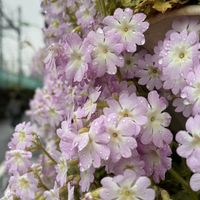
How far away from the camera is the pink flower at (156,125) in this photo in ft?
2.31

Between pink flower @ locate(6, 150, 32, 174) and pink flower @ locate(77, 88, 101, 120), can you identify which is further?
pink flower @ locate(6, 150, 32, 174)

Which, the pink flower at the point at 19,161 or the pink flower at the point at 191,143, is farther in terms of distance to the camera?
the pink flower at the point at 19,161

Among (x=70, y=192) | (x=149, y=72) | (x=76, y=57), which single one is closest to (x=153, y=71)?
(x=149, y=72)

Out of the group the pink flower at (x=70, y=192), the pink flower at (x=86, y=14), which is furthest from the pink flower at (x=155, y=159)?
the pink flower at (x=86, y=14)

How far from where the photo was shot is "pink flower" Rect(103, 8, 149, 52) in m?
0.79

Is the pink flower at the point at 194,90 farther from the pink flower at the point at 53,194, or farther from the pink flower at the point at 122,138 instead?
the pink flower at the point at 53,194

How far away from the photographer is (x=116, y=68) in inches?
31.1

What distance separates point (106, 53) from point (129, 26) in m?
0.06

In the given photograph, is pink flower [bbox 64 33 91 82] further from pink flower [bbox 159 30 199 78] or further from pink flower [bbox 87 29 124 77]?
pink flower [bbox 159 30 199 78]

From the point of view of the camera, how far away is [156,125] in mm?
714

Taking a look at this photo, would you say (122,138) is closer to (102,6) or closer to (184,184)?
(184,184)

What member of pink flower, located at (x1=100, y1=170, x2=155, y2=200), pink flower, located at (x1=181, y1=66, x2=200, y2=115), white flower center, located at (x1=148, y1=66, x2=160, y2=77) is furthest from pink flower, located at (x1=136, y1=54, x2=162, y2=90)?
pink flower, located at (x1=100, y1=170, x2=155, y2=200)

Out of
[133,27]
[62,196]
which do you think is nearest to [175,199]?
[62,196]

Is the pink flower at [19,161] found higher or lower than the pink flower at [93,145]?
lower
